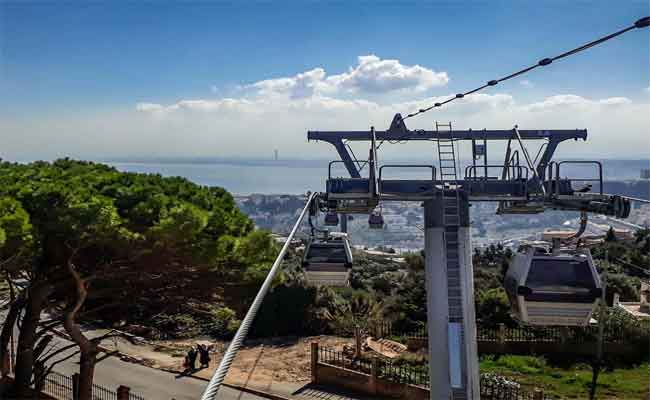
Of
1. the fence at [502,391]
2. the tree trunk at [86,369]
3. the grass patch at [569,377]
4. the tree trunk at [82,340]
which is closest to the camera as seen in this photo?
the tree trunk at [82,340]

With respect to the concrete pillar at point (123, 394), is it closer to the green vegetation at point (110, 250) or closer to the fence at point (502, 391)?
the green vegetation at point (110, 250)

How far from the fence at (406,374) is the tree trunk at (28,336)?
7309 millimetres

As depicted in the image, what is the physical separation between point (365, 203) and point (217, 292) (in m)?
6.02

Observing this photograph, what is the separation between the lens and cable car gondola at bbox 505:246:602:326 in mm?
5793

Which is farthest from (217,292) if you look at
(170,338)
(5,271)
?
(170,338)

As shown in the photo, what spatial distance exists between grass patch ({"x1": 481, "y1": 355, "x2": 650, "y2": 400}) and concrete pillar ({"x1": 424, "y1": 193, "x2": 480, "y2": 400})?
9.10 metres

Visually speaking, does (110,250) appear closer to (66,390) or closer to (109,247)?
(109,247)

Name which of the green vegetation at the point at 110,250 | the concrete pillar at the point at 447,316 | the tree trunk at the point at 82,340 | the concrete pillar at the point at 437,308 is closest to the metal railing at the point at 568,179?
the concrete pillar at the point at 447,316

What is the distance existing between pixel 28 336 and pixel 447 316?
8.71 meters

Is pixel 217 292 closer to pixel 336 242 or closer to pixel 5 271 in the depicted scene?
pixel 5 271

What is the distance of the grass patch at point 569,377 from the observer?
14.5 metres

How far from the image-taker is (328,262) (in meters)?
7.93

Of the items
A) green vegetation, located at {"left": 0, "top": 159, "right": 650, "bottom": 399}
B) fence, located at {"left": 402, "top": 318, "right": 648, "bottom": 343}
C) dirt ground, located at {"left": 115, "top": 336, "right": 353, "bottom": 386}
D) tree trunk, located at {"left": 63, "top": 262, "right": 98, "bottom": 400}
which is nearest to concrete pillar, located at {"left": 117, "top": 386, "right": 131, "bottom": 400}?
tree trunk, located at {"left": 63, "top": 262, "right": 98, "bottom": 400}

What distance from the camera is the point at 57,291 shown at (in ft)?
38.5
